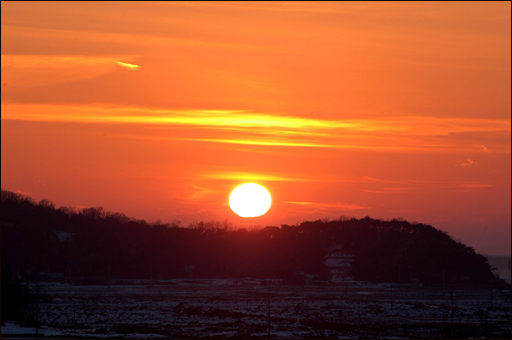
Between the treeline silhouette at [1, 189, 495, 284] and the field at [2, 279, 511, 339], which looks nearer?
the field at [2, 279, 511, 339]

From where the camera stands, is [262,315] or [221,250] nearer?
[262,315]

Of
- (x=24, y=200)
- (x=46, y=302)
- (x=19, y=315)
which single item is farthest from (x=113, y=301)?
(x=24, y=200)

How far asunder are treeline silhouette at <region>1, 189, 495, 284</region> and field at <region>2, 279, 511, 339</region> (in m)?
22.2

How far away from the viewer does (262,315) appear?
56188 mm

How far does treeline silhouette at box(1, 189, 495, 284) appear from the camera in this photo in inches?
4353

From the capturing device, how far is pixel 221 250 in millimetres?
123688

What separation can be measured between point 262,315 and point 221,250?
6795cm

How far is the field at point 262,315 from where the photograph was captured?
46.8 metres

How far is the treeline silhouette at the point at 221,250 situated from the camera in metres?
111

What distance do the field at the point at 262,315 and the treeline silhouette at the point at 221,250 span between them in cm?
2217

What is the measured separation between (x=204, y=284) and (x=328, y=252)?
31.9m

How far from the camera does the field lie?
46750mm

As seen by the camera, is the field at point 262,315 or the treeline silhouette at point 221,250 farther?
the treeline silhouette at point 221,250

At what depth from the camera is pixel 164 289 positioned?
291 feet
